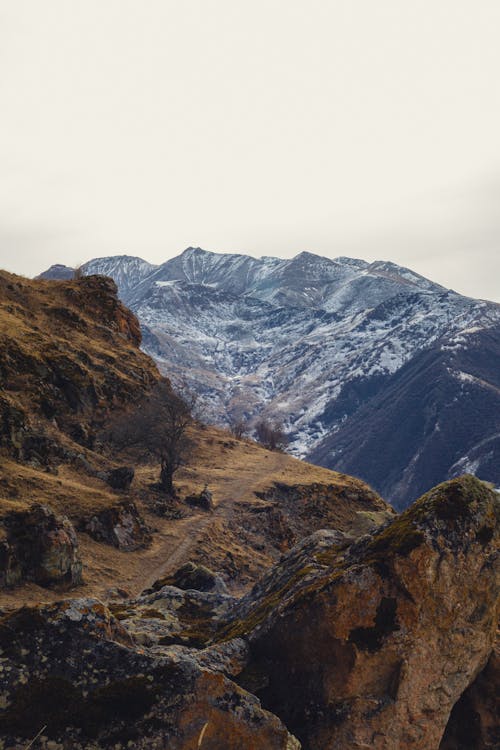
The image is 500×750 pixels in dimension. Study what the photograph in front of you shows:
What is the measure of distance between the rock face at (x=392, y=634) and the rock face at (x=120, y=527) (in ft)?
66.2

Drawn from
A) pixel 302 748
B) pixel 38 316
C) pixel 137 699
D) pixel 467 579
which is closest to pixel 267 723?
pixel 302 748

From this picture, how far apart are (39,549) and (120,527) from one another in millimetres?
9057

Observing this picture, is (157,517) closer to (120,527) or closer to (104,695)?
(120,527)

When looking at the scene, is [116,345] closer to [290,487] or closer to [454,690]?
[290,487]

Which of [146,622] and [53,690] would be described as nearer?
[53,690]

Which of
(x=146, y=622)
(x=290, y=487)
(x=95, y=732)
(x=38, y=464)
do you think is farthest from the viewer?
(x=290, y=487)

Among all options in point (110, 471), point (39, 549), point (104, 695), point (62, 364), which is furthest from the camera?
point (62, 364)

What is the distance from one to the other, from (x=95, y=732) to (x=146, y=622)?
4.85 meters

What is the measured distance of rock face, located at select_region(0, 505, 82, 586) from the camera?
21047 millimetres

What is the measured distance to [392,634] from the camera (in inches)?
391

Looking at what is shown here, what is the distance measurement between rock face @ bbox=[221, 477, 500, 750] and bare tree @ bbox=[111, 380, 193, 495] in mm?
33155

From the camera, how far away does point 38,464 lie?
3309 cm

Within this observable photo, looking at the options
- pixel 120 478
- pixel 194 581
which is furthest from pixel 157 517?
pixel 194 581

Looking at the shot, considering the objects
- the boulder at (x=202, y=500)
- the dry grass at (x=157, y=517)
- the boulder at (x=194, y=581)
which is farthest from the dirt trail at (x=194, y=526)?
the boulder at (x=194, y=581)
